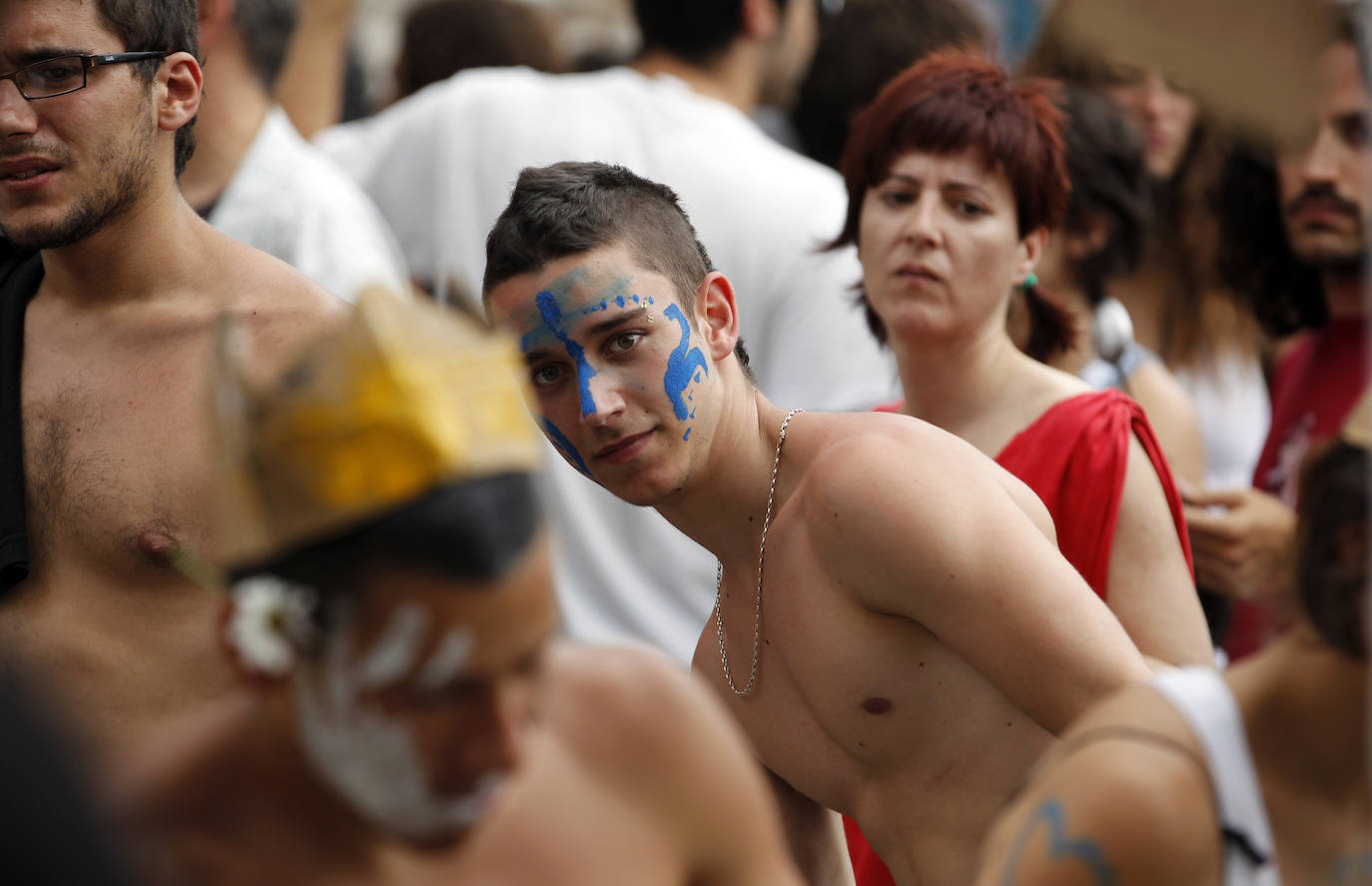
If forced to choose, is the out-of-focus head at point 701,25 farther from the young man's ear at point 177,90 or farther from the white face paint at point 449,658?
the white face paint at point 449,658

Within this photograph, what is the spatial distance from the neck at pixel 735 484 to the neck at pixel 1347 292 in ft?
6.66

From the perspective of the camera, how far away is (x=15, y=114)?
2748 millimetres

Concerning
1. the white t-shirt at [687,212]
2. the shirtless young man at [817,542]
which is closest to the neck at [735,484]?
the shirtless young man at [817,542]

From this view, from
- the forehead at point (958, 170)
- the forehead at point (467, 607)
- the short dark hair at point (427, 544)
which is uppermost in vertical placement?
the short dark hair at point (427, 544)

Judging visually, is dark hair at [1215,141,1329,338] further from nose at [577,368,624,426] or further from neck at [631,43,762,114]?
nose at [577,368,624,426]

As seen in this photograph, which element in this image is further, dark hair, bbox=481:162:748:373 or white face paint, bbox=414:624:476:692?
dark hair, bbox=481:162:748:373

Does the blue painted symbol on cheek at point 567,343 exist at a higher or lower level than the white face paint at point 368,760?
lower

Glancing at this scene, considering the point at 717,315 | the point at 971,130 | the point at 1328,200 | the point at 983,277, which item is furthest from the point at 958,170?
the point at 1328,200

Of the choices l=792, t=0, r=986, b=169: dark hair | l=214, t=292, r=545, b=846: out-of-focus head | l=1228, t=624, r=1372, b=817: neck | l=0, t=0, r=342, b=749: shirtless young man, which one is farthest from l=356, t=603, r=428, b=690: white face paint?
l=792, t=0, r=986, b=169: dark hair

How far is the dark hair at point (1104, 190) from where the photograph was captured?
4.18 meters

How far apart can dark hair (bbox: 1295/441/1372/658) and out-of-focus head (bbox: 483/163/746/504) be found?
110cm

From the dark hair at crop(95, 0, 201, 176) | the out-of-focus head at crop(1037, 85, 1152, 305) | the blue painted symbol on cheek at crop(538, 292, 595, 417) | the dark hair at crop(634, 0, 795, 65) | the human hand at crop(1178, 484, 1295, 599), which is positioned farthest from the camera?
the dark hair at crop(634, 0, 795, 65)

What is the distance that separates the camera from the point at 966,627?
2.31 meters

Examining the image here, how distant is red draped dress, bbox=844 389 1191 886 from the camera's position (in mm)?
3141
